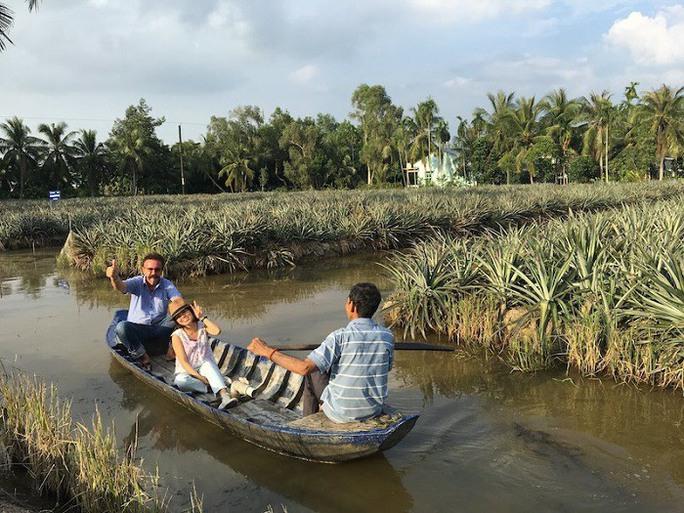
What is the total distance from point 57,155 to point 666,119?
150 ft

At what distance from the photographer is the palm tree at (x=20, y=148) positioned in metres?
41.7

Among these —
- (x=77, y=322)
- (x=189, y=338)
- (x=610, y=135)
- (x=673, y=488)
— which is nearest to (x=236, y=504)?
(x=189, y=338)

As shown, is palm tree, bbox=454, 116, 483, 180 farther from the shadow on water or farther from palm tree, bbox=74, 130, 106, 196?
the shadow on water

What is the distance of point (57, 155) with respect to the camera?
44.7 metres

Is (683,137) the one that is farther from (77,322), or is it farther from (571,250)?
(77,322)

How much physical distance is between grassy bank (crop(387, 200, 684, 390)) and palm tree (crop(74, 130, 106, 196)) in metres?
43.3

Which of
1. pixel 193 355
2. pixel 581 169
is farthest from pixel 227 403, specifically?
pixel 581 169

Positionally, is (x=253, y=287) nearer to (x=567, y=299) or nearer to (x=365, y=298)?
(x=567, y=299)

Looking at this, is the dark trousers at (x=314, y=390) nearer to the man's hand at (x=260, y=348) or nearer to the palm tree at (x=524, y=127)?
the man's hand at (x=260, y=348)

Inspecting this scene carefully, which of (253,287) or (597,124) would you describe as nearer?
(253,287)

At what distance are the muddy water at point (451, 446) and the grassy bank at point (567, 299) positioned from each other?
0.32 m

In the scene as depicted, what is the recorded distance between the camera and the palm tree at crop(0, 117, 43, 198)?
4172 cm

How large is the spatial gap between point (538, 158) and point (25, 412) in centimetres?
4531

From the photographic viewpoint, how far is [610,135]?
45188 mm
